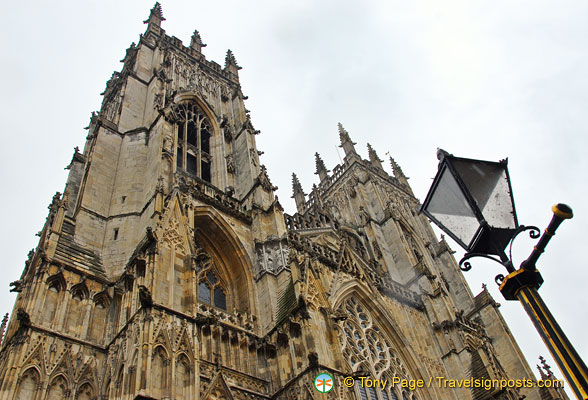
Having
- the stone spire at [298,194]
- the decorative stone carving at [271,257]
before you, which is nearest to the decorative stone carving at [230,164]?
the decorative stone carving at [271,257]

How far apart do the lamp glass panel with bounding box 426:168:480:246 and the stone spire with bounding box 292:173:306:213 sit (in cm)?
2716

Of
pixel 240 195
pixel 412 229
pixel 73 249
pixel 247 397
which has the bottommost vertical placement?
pixel 247 397

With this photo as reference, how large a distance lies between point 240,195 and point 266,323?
6.47 meters

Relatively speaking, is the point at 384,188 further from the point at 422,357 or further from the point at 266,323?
the point at 266,323

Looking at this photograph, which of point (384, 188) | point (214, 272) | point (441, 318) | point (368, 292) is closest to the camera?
point (214, 272)

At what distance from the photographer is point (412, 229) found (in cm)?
2891

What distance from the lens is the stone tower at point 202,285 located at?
32.5 ft

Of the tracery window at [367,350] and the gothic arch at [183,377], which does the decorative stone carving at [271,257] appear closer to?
the tracery window at [367,350]

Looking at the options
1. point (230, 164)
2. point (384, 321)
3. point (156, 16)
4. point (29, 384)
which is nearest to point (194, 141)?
point (230, 164)

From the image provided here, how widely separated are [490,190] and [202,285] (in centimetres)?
1177

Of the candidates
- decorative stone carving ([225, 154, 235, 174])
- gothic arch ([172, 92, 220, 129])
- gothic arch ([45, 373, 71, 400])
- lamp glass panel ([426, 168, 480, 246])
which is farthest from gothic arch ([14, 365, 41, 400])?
gothic arch ([172, 92, 220, 129])

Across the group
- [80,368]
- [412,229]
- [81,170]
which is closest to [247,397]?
[80,368]

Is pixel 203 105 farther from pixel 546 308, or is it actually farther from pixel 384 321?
pixel 546 308

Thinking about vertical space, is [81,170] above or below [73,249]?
above
